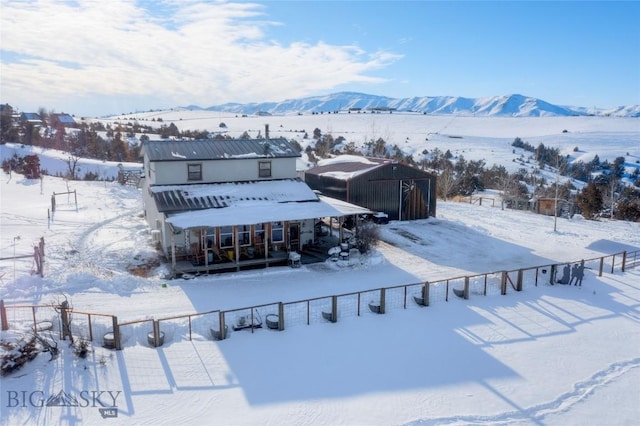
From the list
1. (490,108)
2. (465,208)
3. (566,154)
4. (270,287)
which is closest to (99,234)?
(270,287)

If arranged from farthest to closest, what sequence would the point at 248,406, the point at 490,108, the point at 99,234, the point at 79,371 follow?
the point at 490,108
the point at 99,234
the point at 79,371
the point at 248,406

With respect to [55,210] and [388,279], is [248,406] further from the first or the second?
[55,210]

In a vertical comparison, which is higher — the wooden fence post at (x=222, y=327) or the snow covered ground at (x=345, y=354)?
the wooden fence post at (x=222, y=327)

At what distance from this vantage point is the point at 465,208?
A: 3397 centimetres

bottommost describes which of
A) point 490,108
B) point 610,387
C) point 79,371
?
point 610,387

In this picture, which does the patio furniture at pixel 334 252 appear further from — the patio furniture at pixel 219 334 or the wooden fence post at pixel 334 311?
the patio furniture at pixel 219 334

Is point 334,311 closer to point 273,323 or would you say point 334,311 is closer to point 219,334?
point 273,323

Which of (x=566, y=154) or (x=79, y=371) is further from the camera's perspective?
(x=566, y=154)

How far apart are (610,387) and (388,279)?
7.87 m

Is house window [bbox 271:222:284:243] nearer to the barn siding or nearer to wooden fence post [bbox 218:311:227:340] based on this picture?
the barn siding

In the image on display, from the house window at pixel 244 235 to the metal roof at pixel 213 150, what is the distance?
3.67 meters

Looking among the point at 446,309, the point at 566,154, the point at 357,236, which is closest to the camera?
the point at 446,309

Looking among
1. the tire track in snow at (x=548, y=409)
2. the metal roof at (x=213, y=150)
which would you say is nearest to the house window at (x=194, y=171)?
the metal roof at (x=213, y=150)

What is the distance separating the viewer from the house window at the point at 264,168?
2262cm
